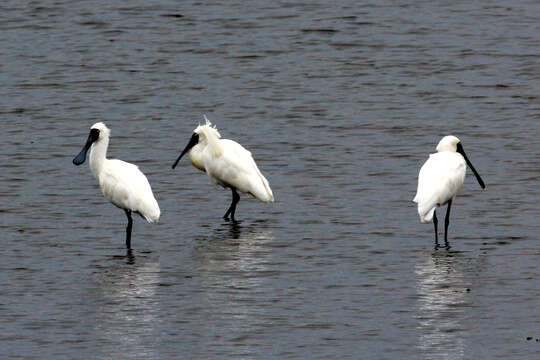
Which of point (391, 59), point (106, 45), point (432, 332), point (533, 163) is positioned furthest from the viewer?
point (106, 45)

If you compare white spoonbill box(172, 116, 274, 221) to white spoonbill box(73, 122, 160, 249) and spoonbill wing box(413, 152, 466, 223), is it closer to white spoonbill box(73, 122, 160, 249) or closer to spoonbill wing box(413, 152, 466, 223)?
white spoonbill box(73, 122, 160, 249)

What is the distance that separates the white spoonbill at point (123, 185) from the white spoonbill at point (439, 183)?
270cm

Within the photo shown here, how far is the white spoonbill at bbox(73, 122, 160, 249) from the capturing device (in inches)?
643

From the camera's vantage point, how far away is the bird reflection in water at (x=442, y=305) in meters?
11.8

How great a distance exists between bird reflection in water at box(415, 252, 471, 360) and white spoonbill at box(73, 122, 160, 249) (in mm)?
3022

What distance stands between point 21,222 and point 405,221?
13.6ft

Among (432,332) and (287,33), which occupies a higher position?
(432,332)

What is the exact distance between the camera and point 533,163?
65.8 ft

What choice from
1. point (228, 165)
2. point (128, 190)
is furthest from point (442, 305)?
point (228, 165)

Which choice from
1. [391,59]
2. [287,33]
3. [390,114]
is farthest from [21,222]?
[287,33]

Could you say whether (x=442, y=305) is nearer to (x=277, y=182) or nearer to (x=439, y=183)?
(x=439, y=183)

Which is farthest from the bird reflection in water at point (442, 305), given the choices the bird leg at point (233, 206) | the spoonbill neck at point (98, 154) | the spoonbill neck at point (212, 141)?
the spoonbill neck at point (212, 141)

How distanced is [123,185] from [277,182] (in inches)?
133

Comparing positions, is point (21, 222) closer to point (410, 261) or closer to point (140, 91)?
point (410, 261)
